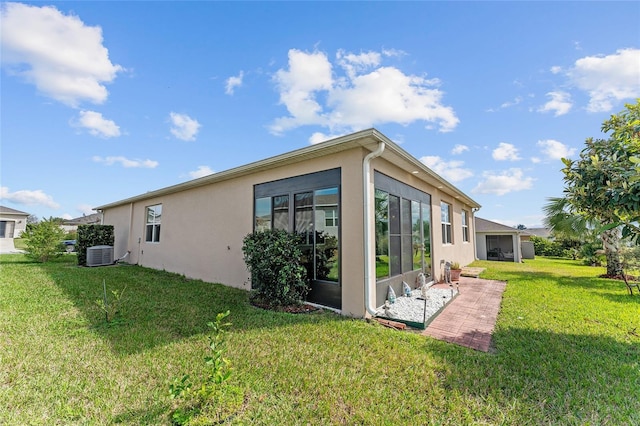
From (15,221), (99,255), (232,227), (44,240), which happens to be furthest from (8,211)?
(232,227)

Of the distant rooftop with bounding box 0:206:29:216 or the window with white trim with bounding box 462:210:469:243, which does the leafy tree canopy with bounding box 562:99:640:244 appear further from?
the distant rooftop with bounding box 0:206:29:216

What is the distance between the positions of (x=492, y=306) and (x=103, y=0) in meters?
11.8

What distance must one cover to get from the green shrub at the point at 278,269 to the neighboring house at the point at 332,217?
42cm

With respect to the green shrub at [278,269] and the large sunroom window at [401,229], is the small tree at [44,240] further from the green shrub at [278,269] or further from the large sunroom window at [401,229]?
the large sunroom window at [401,229]

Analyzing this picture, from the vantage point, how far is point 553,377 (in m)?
3.12

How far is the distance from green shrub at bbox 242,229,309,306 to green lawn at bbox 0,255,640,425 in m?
0.52

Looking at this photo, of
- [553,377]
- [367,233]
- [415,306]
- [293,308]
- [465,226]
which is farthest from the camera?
[465,226]

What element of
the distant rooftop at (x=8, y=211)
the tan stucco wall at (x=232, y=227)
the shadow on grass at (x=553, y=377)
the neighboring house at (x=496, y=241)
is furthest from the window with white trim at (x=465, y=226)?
the distant rooftop at (x=8, y=211)

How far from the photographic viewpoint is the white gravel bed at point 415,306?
5.10 m

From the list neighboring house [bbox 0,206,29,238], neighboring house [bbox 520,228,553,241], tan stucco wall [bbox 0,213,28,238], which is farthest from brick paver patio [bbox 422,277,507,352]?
tan stucco wall [bbox 0,213,28,238]

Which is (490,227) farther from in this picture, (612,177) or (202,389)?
(202,389)

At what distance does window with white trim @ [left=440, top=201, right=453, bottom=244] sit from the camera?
416 inches

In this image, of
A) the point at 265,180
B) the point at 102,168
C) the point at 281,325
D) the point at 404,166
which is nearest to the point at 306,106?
the point at 265,180

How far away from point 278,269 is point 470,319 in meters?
4.01
